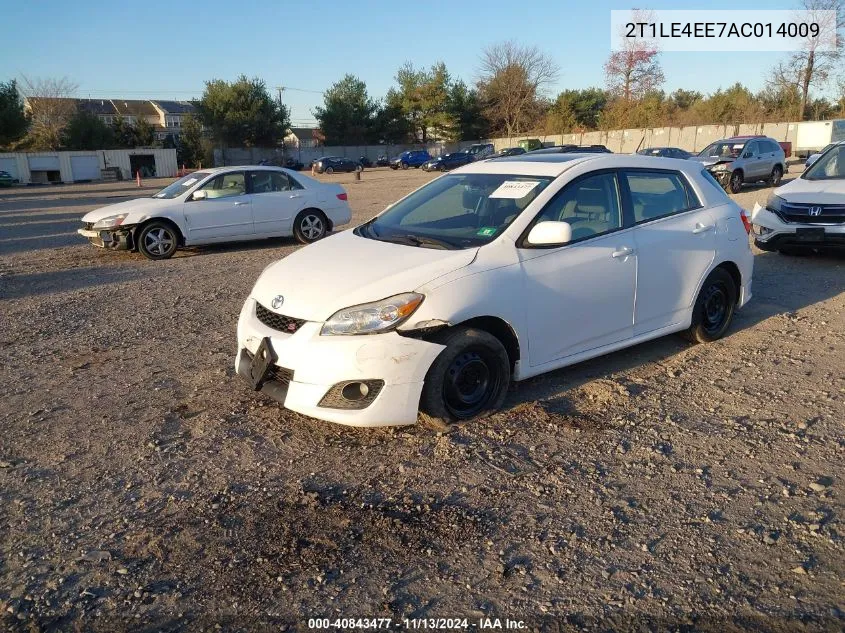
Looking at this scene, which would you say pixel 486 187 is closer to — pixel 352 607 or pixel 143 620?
pixel 352 607

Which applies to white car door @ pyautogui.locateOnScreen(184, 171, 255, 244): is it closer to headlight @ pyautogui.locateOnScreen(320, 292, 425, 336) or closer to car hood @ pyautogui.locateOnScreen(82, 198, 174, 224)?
car hood @ pyautogui.locateOnScreen(82, 198, 174, 224)

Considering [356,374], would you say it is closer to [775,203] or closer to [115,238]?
[775,203]

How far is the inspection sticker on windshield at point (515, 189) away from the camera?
487cm

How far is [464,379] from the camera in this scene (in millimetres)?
4340

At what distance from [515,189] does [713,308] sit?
7.68 ft

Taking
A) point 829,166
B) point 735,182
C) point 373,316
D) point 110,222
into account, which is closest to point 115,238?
point 110,222

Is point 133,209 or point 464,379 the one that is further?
point 133,209

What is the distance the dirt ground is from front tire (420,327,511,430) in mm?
124

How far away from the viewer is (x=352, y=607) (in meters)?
2.75

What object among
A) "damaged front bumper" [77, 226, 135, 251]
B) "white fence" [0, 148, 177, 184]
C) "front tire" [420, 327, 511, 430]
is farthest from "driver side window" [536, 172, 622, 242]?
"white fence" [0, 148, 177, 184]

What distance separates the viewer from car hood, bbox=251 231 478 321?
13.5 ft

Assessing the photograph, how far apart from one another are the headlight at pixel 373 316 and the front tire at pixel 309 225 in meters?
8.67

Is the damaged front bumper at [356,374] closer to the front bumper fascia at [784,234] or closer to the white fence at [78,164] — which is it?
the front bumper fascia at [784,234]

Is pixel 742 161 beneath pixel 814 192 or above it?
above
